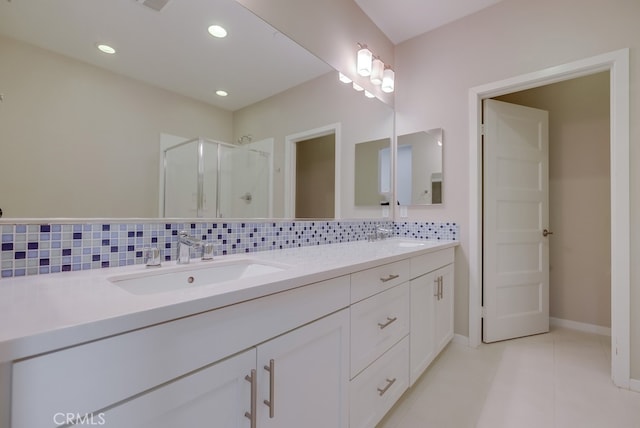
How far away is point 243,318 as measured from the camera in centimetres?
70

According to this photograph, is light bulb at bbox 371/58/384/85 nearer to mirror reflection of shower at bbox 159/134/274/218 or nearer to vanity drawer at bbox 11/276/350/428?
mirror reflection of shower at bbox 159/134/274/218

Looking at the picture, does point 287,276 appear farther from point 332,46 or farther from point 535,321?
point 535,321

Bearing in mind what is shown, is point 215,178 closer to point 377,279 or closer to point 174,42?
point 174,42

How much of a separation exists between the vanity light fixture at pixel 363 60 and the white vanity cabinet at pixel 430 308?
1444 millimetres

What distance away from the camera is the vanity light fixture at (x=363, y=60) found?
6.88 feet

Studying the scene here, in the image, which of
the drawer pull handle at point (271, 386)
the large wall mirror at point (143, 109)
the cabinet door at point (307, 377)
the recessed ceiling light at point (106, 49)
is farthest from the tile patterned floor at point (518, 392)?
the recessed ceiling light at point (106, 49)

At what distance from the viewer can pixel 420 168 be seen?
239cm

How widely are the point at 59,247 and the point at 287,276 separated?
0.73m

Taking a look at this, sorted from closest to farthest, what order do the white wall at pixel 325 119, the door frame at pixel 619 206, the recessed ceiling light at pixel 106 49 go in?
the recessed ceiling light at pixel 106 49, the white wall at pixel 325 119, the door frame at pixel 619 206

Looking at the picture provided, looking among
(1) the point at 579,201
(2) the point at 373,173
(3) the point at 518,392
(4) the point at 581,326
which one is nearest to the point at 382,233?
(2) the point at 373,173

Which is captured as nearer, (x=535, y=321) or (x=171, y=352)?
(x=171, y=352)

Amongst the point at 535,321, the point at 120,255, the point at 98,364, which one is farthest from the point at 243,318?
the point at 535,321

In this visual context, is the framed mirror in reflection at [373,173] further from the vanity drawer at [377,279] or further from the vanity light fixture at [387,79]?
the vanity drawer at [377,279]

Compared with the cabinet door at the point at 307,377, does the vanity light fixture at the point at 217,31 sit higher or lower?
higher
